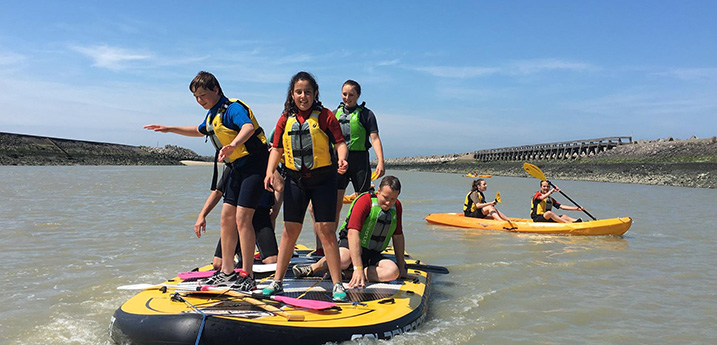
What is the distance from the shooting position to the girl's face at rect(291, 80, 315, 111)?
4.46m

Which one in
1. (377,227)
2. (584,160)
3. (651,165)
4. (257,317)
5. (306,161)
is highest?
(584,160)

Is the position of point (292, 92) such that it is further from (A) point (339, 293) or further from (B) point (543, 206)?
(B) point (543, 206)

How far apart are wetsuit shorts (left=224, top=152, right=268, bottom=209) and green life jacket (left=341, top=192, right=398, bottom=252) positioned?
1.01m

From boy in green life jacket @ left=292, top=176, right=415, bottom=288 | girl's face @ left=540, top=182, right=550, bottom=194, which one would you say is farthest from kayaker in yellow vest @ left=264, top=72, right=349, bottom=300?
girl's face @ left=540, top=182, right=550, bottom=194

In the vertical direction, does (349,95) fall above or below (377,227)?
above

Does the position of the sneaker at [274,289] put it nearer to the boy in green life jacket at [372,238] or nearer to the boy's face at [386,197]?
the boy in green life jacket at [372,238]

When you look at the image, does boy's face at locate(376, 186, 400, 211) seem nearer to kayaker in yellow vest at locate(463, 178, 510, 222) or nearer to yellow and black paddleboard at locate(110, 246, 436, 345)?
yellow and black paddleboard at locate(110, 246, 436, 345)

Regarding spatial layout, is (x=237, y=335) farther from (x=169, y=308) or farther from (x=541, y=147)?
(x=541, y=147)

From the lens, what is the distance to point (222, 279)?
478cm

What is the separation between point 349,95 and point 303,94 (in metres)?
1.55

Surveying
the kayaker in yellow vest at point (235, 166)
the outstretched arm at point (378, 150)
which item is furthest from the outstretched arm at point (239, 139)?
the outstretched arm at point (378, 150)

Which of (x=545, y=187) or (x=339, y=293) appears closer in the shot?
(x=339, y=293)

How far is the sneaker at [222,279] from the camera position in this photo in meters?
4.72

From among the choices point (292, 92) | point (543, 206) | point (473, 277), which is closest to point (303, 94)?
point (292, 92)
